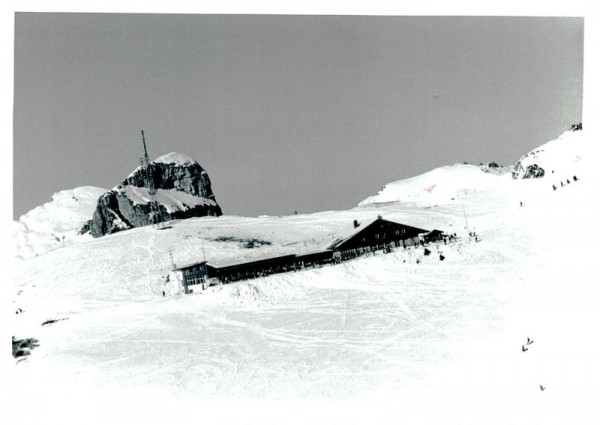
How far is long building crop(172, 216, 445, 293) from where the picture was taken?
959 centimetres

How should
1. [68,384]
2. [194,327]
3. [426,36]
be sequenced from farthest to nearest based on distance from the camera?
[426,36] → [194,327] → [68,384]

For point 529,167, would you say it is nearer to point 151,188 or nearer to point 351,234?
point 351,234

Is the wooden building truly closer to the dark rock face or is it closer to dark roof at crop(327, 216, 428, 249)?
dark roof at crop(327, 216, 428, 249)

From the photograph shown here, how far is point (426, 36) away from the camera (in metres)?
9.86

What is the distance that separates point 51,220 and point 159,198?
1697 millimetres

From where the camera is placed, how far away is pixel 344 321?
930 centimetres

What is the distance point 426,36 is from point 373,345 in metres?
4.97

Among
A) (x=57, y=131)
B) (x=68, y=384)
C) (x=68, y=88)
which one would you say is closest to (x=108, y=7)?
(x=68, y=88)

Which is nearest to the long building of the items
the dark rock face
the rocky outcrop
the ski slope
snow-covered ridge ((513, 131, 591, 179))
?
the ski slope

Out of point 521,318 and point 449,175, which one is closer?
point 521,318

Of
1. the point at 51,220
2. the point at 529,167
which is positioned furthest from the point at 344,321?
the point at 51,220

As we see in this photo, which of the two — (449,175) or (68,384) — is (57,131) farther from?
(449,175)

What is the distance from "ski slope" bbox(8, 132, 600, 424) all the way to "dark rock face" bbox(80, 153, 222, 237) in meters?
0.23

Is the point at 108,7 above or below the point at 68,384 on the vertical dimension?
above
